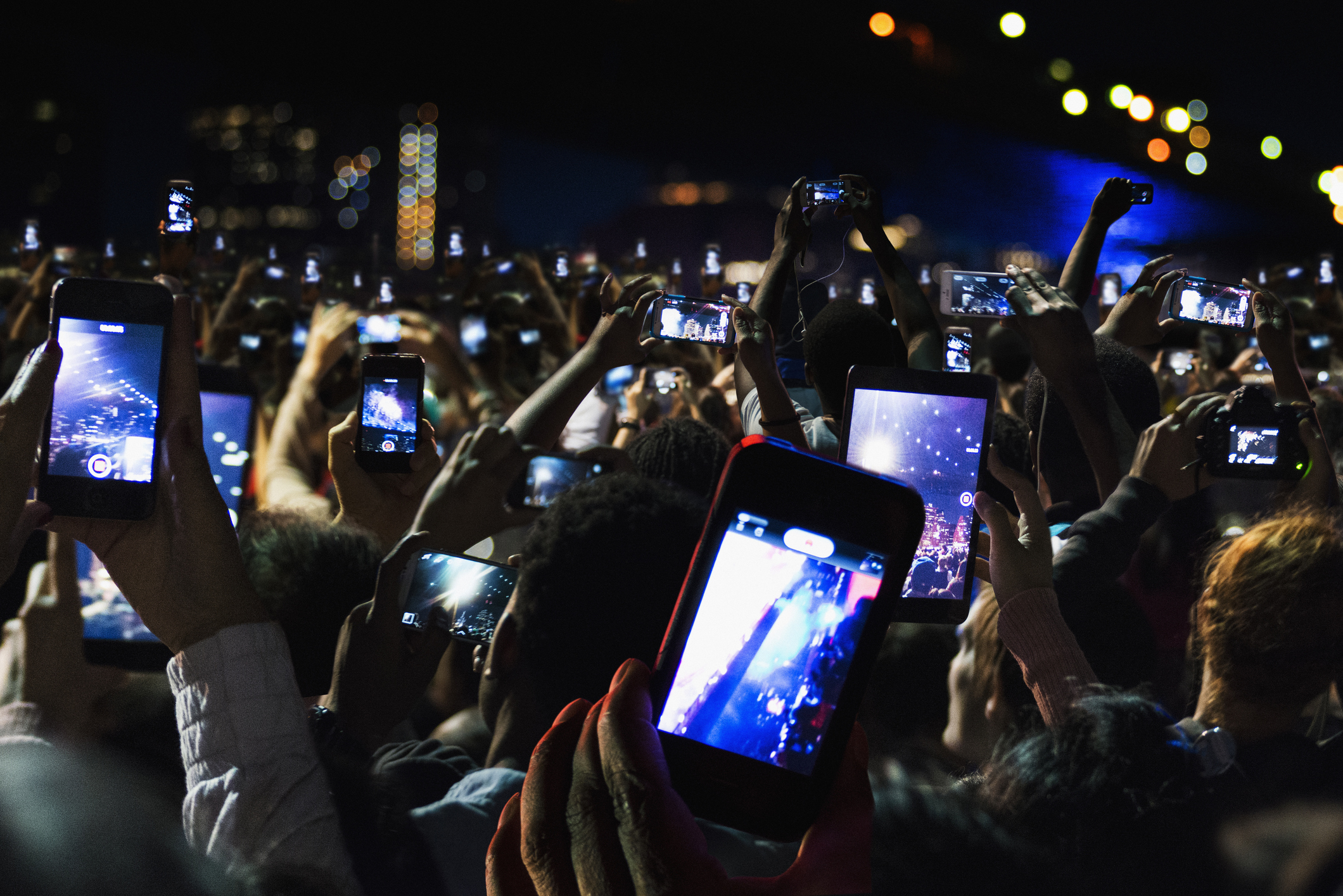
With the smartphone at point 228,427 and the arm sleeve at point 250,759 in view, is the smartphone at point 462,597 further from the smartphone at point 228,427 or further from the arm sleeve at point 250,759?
the smartphone at point 228,427

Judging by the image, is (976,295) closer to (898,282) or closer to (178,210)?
(898,282)

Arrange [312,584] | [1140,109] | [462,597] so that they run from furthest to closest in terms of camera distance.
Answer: [1140,109], [312,584], [462,597]

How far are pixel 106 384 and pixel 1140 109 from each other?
4.55 m

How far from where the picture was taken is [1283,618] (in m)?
1.70

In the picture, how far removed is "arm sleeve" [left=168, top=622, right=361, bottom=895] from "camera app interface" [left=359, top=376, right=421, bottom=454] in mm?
Answer: 699

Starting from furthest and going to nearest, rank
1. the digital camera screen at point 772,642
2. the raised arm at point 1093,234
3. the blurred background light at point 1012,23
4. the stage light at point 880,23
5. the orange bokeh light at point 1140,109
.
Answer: the stage light at point 880,23 → the blurred background light at point 1012,23 → the orange bokeh light at point 1140,109 → the raised arm at point 1093,234 → the digital camera screen at point 772,642

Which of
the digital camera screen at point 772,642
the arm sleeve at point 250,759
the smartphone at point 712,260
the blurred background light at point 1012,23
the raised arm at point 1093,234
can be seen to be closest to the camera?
the digital camera screen at point 772,642

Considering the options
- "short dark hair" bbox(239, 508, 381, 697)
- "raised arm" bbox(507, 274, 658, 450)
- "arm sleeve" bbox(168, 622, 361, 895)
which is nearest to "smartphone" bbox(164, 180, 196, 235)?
"short dark hair" bbox(239, 508, 381, 697)

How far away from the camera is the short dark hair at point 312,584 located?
1838 mm

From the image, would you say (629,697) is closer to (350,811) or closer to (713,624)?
(713,624)

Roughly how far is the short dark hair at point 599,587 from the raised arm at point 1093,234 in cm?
110

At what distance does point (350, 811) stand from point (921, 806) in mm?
708

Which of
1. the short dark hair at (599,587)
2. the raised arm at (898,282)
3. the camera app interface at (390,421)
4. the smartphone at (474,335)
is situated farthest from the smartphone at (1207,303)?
the smartphone at (474,335)

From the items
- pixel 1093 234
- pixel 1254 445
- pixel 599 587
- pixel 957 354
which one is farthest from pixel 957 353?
pixel 599 587
